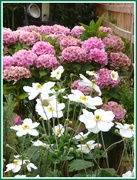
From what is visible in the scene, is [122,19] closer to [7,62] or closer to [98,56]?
[98,56]

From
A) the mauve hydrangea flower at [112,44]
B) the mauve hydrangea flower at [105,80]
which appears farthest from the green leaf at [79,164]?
the mauve hydrangea flower at [112,44]

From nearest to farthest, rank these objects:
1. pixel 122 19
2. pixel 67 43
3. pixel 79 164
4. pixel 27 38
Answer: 1. pixel 79 164
2. pixel 67 43
3. pixel 27 38
4. pixel 122 19

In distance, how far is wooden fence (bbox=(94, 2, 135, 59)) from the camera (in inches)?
132

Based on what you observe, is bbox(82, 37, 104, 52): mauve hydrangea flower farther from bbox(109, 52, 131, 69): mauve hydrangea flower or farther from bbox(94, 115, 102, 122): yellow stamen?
bbox(94, 115, 102, 122): yellow stamen

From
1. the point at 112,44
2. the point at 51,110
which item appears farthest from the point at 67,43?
the point at 51,110

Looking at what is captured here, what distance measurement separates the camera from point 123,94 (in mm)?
2029

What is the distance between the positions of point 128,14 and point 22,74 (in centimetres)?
201

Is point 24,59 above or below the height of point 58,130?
above

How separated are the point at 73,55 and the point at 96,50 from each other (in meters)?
0.12

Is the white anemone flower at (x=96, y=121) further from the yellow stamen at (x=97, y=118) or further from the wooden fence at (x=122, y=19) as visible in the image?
the wooden fence at (x=122, y=19)

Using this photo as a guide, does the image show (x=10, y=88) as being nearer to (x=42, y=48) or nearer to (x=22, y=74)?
(x=22, y=74)

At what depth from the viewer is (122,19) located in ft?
13.6

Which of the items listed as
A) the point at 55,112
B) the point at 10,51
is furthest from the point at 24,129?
the point at 10,51

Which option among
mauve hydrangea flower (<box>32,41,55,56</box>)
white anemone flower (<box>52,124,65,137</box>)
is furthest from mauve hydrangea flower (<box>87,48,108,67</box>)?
white anemone flower (<box>52,124,65,137</box>)
